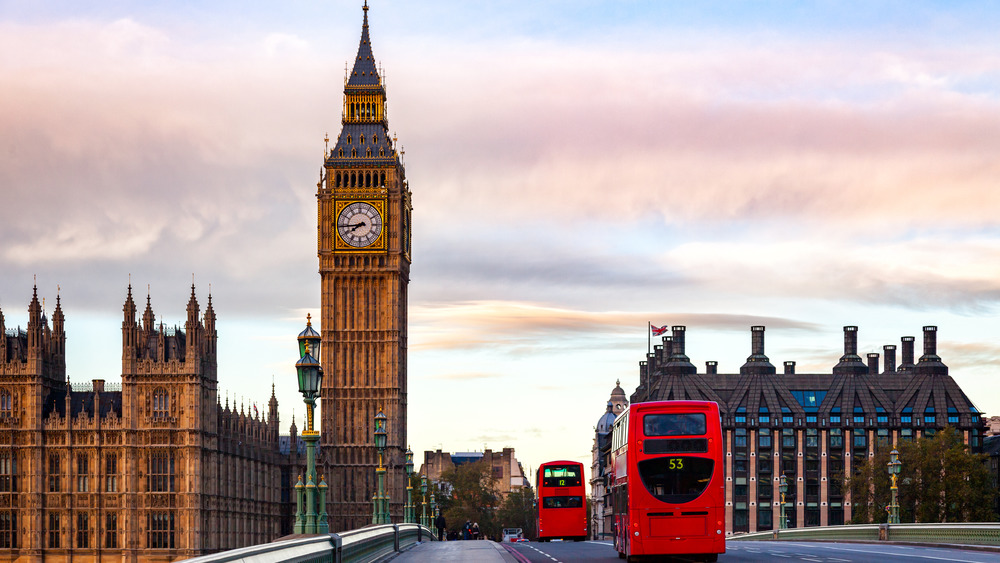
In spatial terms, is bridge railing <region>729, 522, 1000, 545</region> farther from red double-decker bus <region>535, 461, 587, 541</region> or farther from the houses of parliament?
the houses of parliament

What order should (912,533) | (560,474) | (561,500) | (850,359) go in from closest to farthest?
1. (912,533)
2. (560,474)
3. (561,500)
4. (850,359)

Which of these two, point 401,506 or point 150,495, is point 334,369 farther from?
point 150,495

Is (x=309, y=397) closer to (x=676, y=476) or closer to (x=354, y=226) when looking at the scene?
(x=676, y=476)

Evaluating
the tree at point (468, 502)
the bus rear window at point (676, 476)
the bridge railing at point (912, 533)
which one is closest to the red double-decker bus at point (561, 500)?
the bridge railing at point (912, 533)

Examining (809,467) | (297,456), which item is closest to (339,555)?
(297,456)

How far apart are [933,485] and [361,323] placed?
5744 centimetres

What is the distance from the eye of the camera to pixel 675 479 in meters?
34.2

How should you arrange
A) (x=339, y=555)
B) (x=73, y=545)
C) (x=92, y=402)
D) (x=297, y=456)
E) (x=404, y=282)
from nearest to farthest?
(x=339, y=555), (x=73, y=545), (x=92, y=402), (x=297, y=456), (x=404, y=282)

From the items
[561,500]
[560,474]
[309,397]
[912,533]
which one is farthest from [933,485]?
[309,397]

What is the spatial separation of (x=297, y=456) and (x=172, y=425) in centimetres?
3208

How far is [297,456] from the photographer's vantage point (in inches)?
5359

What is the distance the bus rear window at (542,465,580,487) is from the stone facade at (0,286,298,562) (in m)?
41.1

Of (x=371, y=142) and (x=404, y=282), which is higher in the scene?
(x=371, y=142)

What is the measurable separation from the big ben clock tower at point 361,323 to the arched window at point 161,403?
105 feet
